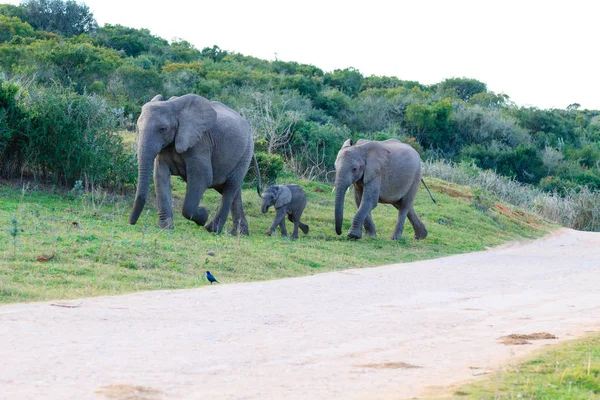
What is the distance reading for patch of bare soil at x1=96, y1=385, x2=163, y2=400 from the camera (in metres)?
5.25

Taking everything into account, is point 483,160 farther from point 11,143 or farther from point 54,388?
point 54,388

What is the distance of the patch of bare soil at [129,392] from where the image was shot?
207 inches

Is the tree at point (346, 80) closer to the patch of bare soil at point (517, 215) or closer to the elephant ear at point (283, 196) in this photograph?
the patch of bare soil at point (517, 215)

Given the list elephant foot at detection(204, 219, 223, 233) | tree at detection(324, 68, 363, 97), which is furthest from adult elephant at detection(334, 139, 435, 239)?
tree at detection(324, 68, 363, 97)

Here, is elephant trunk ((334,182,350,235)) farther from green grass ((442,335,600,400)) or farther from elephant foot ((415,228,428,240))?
green grass ((442,335,600,400))

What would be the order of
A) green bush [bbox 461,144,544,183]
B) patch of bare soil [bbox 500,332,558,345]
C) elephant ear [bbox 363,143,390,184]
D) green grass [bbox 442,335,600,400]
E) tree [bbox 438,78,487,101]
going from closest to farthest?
green grass [bbox 442,335,600,400], patch of bare soil [bbox 500,332,558,345], elephant ear [bbox 363,143,390,184], green bush [bbox 461,144,544,183], tree [bbox 438,78,487,101]

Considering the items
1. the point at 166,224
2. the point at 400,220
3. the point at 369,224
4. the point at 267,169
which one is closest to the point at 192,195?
the point at 166,224

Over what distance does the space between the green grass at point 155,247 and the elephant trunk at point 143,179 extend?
0.33 meters

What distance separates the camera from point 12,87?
1780 cm

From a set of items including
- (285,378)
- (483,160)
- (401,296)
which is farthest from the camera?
(483,160)

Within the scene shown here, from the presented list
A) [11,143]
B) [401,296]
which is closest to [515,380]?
[401,296]

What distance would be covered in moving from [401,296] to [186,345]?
13.9 feet

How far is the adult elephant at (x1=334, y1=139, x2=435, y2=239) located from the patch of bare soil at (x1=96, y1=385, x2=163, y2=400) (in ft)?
40.2

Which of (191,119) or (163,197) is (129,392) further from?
(191,119)
